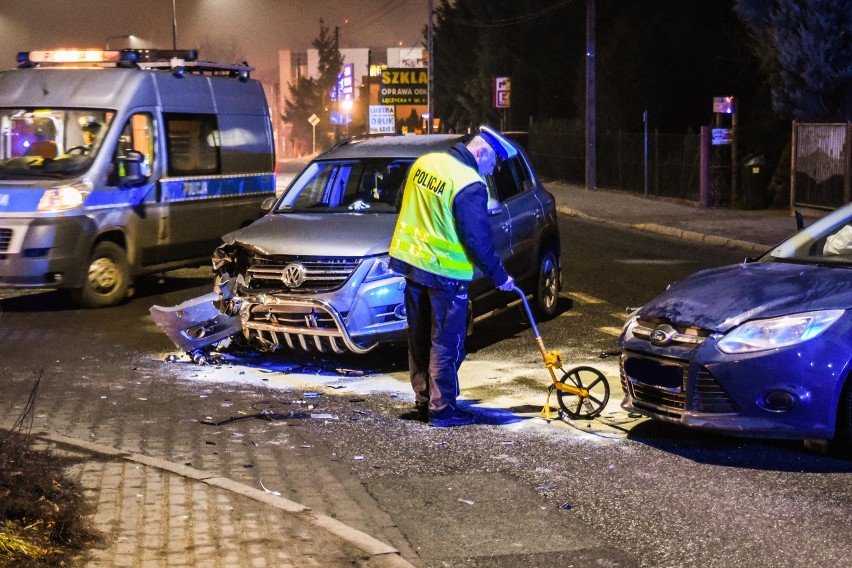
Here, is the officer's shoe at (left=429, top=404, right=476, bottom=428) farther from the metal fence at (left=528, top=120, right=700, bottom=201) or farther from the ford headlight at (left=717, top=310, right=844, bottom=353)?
the metal fence at (left=528, top=120, right=700, bottom=201)

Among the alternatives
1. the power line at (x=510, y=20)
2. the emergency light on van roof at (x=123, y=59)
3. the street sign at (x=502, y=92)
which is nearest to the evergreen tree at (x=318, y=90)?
the power line at (x=510, y=20)

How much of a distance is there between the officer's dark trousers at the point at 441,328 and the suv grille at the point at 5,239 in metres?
6.27

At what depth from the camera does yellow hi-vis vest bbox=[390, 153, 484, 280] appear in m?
7.61

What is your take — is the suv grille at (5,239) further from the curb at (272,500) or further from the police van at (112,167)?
the curb at (272,500)

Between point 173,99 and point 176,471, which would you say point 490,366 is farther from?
point 173,99

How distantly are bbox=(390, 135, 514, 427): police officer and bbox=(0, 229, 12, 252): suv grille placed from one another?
6.26 m

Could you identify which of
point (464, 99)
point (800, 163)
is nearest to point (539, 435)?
point (800, 163)

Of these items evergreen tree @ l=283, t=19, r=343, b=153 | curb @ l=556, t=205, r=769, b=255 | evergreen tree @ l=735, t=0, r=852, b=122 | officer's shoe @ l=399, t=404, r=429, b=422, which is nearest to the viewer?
officer's shoe @ l=399, t=404, r=429, b=422

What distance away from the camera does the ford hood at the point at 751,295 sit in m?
6.71

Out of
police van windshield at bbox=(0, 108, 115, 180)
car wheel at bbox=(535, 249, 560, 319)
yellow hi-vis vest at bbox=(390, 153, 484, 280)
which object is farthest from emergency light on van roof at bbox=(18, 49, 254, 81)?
yellow hi-vis vest at bbox=(390, 153, 484, 280)

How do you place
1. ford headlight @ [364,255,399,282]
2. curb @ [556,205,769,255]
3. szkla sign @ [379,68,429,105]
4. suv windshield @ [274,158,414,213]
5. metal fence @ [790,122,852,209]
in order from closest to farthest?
ford headlight @ [364,255,399,282] → suv windshield @ [274,158,414,213] → curb @ [556,205,769,255] → metal fence @ [790,122,852,209] → szkla sign @ [379,68,429,105]

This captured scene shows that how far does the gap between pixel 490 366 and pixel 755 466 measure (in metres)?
3.35

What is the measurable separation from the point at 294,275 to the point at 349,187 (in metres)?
1.66

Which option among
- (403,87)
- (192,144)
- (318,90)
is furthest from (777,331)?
(318,90)
